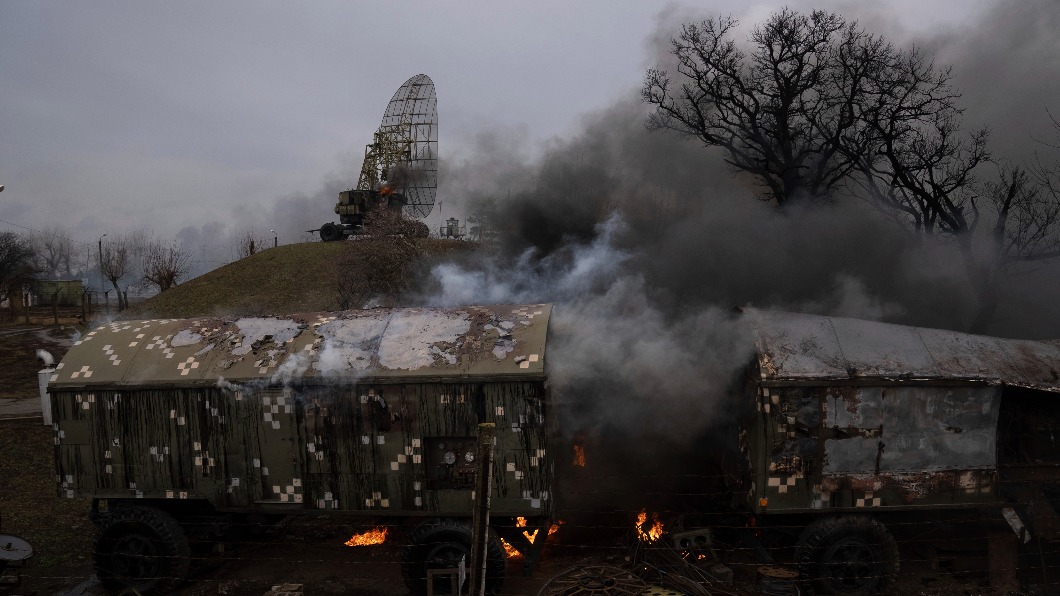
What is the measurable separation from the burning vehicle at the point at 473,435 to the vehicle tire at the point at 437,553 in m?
0.02

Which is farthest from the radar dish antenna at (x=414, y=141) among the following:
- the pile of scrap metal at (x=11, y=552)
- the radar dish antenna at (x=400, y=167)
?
the pile of scrap metal at (x=11, y=552)

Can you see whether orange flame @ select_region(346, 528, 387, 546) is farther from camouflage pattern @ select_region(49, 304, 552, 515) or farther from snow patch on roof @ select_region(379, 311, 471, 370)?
snow patch on roof @ select_region(379, 311, 471, 370)

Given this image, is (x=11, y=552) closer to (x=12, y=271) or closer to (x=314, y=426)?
(x=314, y=426)

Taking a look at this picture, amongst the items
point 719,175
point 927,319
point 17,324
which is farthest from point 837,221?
point 17,324

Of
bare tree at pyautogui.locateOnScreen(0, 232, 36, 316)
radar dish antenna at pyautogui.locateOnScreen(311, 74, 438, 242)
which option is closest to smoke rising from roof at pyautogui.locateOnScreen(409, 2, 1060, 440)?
radar dish antenna at pyautogui.locateOnScreen(311, 74, 438, 242)

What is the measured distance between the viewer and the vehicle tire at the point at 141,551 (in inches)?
311

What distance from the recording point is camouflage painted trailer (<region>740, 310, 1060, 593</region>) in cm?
743

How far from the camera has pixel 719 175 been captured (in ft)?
64.6

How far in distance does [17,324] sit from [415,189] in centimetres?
2661

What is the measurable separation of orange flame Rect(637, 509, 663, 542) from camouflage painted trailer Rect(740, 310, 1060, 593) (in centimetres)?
147

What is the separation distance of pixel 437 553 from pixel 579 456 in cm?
328

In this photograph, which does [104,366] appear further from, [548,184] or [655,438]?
[548,184]

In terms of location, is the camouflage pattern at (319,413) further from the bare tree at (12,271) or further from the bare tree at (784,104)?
the bare tree at (12,271)

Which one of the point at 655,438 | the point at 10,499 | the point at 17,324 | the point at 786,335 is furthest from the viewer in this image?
the point at 17,324
